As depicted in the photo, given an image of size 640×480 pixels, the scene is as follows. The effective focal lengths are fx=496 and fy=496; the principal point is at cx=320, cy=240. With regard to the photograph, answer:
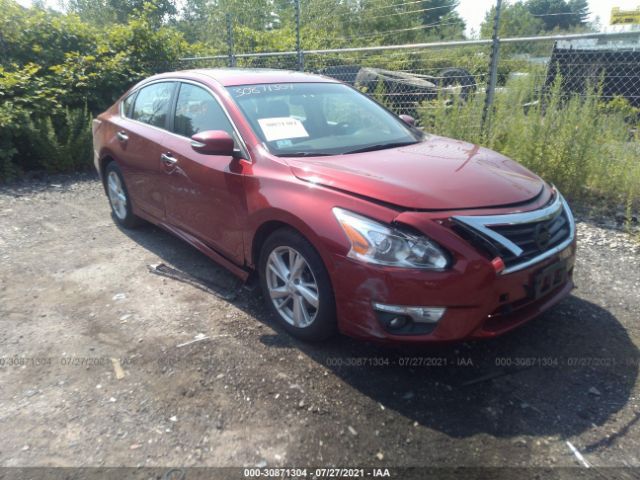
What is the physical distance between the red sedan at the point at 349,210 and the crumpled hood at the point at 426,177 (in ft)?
0.04

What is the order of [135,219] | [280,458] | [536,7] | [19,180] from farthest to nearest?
[536,7], [19,180], [135,219], [280,458]

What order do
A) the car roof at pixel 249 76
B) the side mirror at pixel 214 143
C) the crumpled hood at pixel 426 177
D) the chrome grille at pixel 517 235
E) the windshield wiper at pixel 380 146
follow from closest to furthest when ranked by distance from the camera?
the chrome grille at pixel 517 235
the crumpled hood at pixel 426 177
the side mirror at pixel 214 143
the windshield wiper at pixel 380 146
the car roof at pixel 249 76

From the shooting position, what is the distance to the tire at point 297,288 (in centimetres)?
285

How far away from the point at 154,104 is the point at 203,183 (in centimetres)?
142

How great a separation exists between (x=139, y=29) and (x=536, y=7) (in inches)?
Answer: 2084

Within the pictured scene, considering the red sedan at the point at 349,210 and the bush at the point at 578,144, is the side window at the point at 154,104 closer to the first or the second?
the red sedan at the point at 349,210

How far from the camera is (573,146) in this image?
5.37 meters

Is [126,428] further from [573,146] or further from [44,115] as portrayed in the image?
[44,115]

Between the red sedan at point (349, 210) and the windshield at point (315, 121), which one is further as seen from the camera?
the windshield at point (315, 121)

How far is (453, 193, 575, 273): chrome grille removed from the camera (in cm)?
254

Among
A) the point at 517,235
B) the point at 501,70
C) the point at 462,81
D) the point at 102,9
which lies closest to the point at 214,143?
the point at 517,235

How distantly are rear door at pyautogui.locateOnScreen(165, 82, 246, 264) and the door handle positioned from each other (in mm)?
20

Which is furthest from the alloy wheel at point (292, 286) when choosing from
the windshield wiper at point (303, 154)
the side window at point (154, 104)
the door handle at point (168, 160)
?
the side window at point (154, 104)

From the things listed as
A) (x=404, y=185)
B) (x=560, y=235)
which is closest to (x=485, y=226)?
(x=404, y=185)
